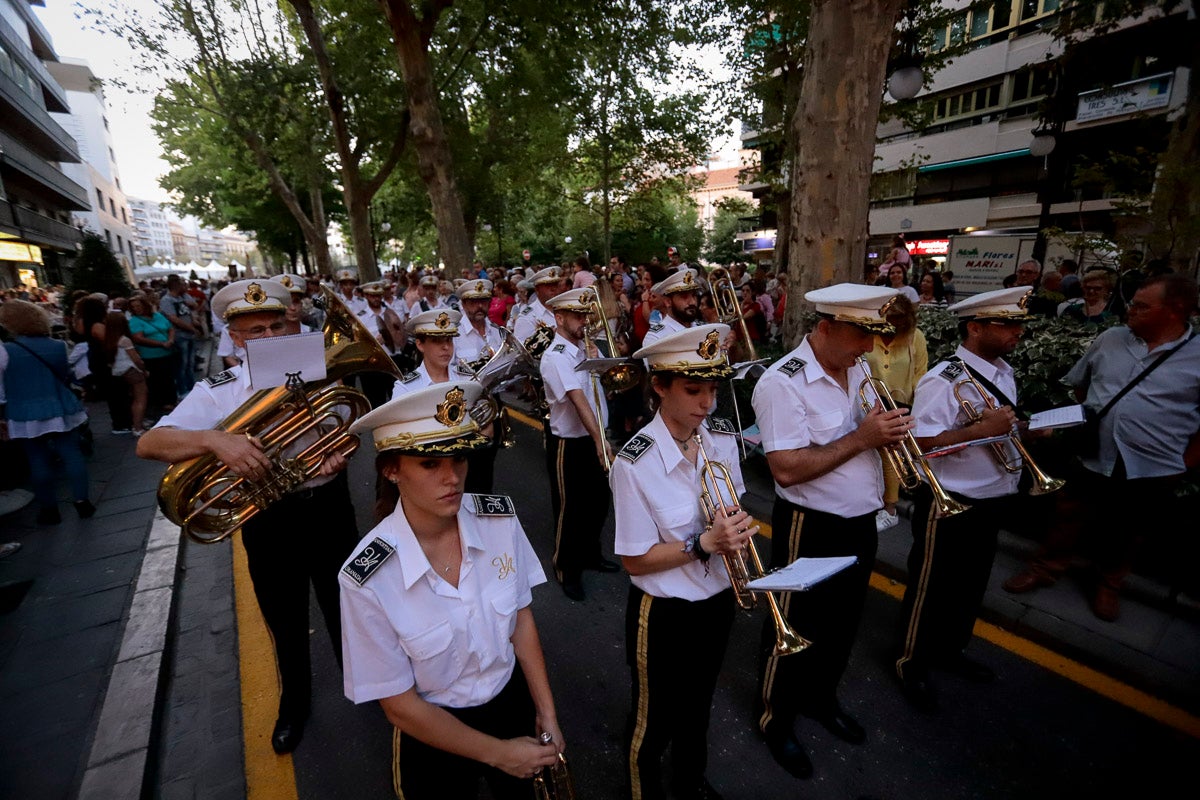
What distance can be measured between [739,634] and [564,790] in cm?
217

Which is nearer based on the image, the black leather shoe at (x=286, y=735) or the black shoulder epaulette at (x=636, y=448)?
the black shoulder epaulette at (x=636, y=448)

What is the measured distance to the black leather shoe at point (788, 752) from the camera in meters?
2.74

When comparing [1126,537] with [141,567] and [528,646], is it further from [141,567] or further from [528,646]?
[141,567]

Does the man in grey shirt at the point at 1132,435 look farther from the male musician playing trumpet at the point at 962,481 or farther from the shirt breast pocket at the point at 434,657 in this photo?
the shirt breast pocket at the point at 434,657

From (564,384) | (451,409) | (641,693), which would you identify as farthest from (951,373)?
(451,409)

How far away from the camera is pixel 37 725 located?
306 centimetres

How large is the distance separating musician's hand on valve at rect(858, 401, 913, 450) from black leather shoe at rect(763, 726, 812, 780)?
4.96 feet

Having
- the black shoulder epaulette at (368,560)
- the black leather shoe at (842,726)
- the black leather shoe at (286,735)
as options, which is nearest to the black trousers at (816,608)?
the black leather shoe at (842,726)

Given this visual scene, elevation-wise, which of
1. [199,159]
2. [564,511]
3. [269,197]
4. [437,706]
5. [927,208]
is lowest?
[564,511]

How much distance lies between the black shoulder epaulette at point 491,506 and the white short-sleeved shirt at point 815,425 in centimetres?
122

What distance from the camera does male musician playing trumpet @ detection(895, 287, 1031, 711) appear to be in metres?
2.92

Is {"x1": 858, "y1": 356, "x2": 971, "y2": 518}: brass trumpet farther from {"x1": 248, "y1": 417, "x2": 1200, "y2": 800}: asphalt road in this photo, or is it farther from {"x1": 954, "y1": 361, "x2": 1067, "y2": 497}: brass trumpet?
{"x1": 248, "y1": 417, "x2": 1200, "y2": 800}: asphalt road

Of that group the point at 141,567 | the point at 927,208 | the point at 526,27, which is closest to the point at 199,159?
the point at 526,27

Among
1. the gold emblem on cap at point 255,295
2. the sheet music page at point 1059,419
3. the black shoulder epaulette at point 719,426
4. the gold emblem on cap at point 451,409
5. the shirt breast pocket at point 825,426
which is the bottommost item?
the sheet music page at point 1059,419
